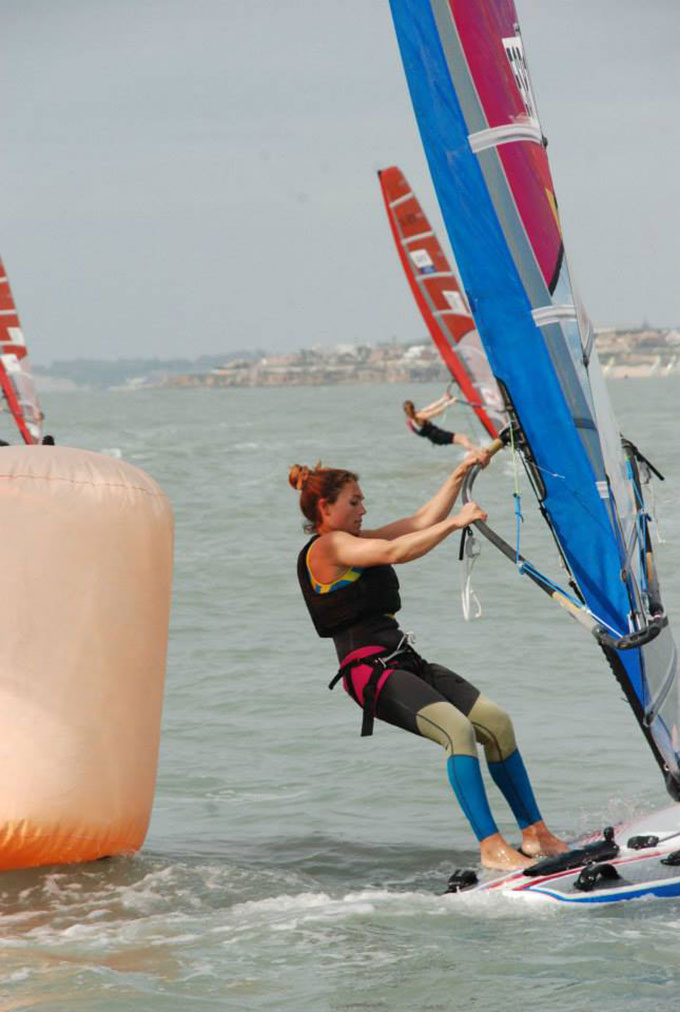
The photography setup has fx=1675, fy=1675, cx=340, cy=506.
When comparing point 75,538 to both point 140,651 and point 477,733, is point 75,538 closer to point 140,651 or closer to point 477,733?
point 140,651

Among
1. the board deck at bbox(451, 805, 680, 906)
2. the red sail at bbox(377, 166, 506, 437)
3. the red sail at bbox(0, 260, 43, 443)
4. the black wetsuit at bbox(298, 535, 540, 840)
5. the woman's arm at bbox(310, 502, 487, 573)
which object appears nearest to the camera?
the board deck at bbox(451, 805, 680, 906)

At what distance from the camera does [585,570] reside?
16.3 feet

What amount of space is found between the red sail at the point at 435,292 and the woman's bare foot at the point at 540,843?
1503 cm

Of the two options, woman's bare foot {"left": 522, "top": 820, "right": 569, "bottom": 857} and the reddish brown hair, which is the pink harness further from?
woman's bare foot {"left": 522, "top": 820, "right": 569, "bottom": 857}

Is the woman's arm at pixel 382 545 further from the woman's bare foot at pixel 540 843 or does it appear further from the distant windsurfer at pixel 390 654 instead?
the woman's bare foot at pixel 540 843

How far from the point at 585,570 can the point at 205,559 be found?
9.25 meters

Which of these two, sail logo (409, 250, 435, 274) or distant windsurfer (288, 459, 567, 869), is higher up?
distant windsurfer (288, 459, 567, 869)

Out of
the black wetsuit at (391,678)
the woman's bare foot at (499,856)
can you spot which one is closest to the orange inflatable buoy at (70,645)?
the black wetsuit at (391,678)

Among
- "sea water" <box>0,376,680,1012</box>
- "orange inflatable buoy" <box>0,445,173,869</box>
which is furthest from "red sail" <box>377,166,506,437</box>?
"orange inflatable buoy" <box>0,445,173,869</box>

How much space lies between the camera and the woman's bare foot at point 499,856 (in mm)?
4617

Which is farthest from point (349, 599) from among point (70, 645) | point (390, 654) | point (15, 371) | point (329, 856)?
point (15, 371)

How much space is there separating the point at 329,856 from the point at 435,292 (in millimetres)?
15130

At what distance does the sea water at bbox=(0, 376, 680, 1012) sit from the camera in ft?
12.8

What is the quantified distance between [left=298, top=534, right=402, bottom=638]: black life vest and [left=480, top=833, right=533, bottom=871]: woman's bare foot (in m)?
0.72
